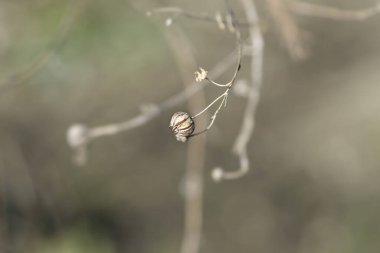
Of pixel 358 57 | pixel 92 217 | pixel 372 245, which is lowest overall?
pixel 372 245

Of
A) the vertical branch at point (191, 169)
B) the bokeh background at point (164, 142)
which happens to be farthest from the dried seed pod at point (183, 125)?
the bokeh background at point (164, 142)

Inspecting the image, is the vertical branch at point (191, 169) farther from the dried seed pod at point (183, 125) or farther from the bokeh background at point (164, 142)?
the dried seed pod at point (183, 125)

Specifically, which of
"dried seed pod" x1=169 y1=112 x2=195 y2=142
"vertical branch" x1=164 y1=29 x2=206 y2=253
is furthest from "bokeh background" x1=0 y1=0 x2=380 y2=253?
"dried seed pod" x1=169 y1=112 x2=195 y2=142

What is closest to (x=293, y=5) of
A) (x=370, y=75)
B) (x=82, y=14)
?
(x=82, y=14)

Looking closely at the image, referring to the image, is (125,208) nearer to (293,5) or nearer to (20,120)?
(20,120)

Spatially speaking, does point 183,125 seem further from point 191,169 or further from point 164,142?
point 164,142

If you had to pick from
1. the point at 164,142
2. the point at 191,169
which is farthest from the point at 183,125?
the point at 164,142
